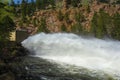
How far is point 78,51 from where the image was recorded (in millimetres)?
39531

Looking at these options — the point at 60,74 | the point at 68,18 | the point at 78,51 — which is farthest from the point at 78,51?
the point at 68,18

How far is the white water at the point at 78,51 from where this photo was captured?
31.1m

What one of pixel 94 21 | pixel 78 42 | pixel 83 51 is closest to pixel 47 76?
pixel 83 51

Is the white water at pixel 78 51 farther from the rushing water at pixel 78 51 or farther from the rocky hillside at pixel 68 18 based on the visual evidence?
the rocky hillside at pixel 68 18

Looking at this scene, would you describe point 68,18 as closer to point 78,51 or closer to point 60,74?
point 78,51

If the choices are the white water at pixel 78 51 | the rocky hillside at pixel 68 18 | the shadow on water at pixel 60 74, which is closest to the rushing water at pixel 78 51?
the white water at pixel 78 51

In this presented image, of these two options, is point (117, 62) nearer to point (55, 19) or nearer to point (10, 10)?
point (10, 10)

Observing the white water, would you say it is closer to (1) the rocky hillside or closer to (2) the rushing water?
(2) the rushing water

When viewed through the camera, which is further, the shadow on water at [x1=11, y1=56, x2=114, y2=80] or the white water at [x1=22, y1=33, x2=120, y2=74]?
the white water at [x1=22, y1=33, x2=120, y2=74]

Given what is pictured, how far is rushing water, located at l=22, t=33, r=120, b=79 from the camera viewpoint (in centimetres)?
3094

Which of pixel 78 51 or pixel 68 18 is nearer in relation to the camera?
pixel 78 51

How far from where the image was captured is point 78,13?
184 metres

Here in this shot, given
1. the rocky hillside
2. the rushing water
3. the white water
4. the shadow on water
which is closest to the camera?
the shadow on water

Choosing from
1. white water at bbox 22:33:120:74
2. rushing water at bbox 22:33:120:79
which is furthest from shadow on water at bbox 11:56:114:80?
white water at bbox 22:33:120:74
